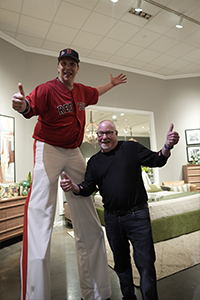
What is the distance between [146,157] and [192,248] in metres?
2.03

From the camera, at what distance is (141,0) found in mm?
4105

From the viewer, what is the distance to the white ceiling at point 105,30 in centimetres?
413

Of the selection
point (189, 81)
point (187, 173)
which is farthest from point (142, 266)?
point (189, 81)

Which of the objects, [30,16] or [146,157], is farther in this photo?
[30,16]

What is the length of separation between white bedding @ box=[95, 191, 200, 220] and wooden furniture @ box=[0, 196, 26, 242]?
2.19m

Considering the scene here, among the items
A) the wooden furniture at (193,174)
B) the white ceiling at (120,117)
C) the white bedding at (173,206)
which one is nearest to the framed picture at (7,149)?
the white ceiling at (120,117)

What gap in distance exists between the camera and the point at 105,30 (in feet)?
15.9

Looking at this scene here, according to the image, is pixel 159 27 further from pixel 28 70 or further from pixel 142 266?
pixel 142 266

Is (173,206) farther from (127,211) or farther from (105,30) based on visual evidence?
(105,30)

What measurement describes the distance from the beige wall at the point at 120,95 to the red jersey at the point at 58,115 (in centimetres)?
306

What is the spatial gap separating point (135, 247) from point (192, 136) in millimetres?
6296

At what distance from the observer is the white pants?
147 cm

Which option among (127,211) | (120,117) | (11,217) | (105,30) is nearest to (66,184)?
(127,211)

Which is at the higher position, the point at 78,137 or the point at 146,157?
the point at 78,137
